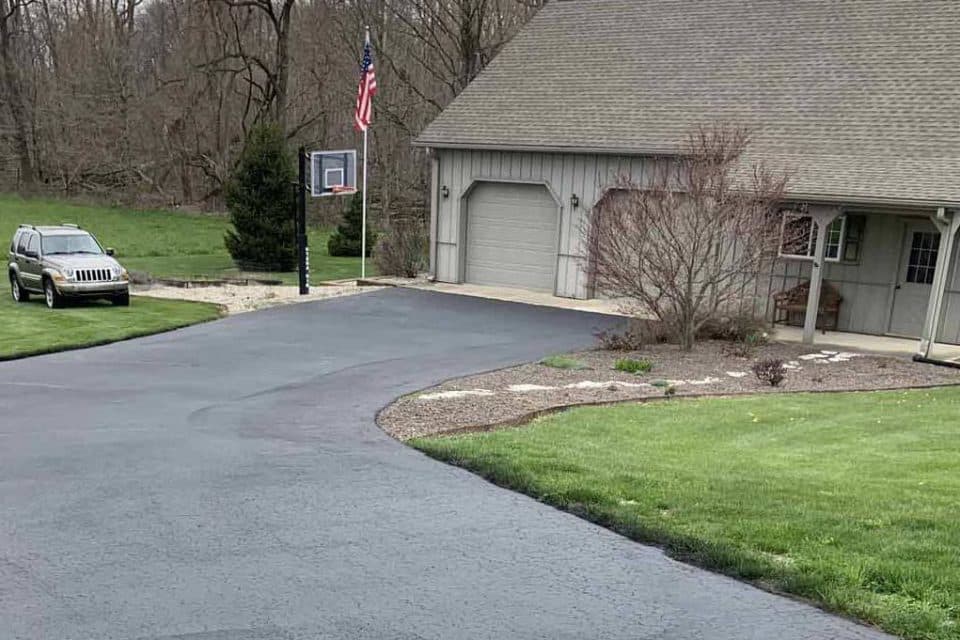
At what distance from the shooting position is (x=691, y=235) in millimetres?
13438

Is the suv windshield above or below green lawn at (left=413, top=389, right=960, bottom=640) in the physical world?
above

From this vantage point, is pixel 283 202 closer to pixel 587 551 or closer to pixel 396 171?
pixel 396 171

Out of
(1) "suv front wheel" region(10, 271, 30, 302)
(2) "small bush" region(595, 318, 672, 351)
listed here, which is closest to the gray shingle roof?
(2) "small bush" region(595, 318, 672, 351)

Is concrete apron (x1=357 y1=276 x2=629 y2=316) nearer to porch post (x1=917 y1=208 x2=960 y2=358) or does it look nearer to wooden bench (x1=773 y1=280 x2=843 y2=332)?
wooden bench (x1=773 y1=280 x2=843 y2=332)

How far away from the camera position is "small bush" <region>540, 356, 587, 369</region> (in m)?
12.7

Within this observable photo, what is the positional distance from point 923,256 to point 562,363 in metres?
7.73

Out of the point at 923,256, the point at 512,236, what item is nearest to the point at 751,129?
the point at 923,256

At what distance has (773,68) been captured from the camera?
61.2ft

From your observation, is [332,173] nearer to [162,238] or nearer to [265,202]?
[265,202]

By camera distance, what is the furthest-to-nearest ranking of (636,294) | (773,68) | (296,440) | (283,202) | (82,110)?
(82,110)
(283,202)
(773,68)
(636,294)
(296,440)

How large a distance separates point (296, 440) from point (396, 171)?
1229 inches

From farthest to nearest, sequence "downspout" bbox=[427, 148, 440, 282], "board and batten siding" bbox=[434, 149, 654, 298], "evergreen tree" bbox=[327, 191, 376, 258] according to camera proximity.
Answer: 1. "evergreen tree" bbox=[327, 191, 376, 258]
2. "downspout" bbox=[427, 148, 440, 282]
3. "board and batten siding" bbox=[434, 149, 654, 298]

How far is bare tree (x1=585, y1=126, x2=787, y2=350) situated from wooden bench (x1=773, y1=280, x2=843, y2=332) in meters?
2.20

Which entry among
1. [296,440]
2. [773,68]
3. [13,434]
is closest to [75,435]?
[13,434]
